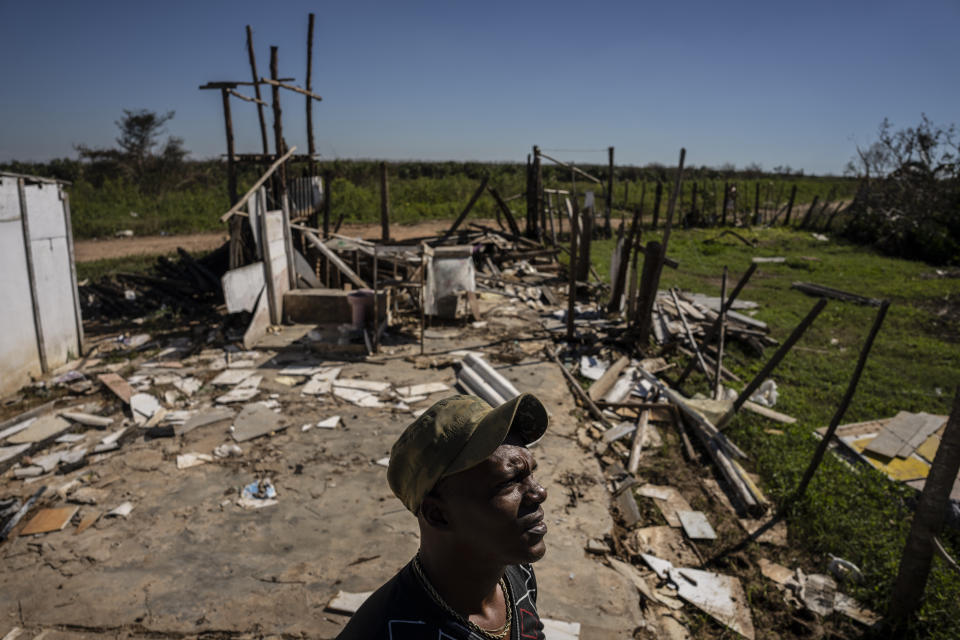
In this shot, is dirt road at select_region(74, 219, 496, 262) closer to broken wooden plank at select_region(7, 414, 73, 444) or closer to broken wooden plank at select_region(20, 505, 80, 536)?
broken wooden plank at select_region(7, 414, 73, 444)

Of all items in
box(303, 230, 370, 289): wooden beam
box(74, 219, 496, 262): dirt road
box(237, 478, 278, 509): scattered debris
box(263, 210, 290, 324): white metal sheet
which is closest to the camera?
box(237, 478, 278, 509): scattered debris

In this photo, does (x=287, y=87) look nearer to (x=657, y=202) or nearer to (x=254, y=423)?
(x=254, y=423)

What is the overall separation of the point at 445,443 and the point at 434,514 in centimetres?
21

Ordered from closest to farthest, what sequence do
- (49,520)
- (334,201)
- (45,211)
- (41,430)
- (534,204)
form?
(49,520) < (41,430) < (45,211) < (534,204) < (334,201)

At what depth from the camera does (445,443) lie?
4.41ft

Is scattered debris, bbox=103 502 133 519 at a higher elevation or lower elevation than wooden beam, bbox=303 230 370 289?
lower

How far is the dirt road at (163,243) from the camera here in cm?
1684

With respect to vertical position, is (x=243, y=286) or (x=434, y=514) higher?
(x=434, y=514)

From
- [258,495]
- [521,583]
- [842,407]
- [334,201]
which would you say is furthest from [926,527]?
[334,201]

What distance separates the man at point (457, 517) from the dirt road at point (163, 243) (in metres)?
16.1

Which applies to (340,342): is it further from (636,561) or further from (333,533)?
(636,561)

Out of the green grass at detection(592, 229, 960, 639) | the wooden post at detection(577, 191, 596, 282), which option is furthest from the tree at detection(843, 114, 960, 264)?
the wooden post at detection(577, 191, 596, 282)

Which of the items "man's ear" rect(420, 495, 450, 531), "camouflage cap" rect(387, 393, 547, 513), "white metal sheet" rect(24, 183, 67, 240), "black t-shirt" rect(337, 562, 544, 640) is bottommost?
"black t-shirt" rect(337, 562, 544, 640)

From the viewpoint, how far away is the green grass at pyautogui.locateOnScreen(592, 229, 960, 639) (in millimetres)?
4555
